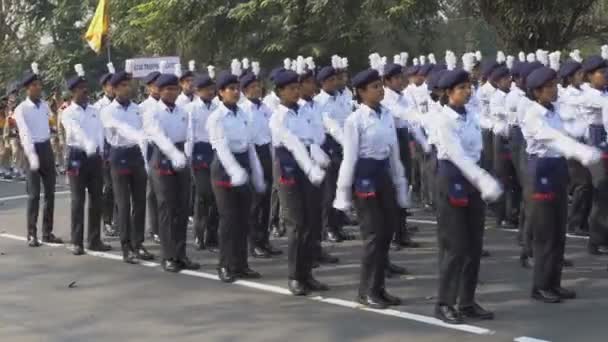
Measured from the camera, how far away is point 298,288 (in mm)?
8664

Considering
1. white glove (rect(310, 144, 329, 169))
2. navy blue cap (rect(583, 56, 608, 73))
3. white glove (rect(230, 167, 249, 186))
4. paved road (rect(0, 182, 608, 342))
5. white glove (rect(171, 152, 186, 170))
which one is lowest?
paved road (rect(0, 182, 608, 342))

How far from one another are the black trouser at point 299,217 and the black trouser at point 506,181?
4166 mm

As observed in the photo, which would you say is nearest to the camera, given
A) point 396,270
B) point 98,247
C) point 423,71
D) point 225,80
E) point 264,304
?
point 264,304

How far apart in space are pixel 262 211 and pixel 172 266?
55.3 inches

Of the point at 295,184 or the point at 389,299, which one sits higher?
the point at 295,184

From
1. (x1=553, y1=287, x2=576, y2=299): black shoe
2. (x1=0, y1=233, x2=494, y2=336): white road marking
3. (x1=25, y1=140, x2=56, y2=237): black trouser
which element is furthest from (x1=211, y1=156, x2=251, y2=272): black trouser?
(x1=25, y1=140, x2=56, y2=237): black trouser

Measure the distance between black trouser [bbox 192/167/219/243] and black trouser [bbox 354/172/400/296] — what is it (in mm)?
3118

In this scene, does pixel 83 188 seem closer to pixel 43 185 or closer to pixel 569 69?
pixel 43 185

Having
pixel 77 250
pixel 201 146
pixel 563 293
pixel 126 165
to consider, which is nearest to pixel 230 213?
pixel 201 146

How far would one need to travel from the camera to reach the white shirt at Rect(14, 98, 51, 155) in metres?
11.6

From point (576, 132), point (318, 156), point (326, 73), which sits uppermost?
point (326, 73)

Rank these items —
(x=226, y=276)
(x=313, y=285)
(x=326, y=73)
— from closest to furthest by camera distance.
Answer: (x=313, y=285), (x=226, y=276), (x=326, y=73)

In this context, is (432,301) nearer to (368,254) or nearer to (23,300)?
(368,254)

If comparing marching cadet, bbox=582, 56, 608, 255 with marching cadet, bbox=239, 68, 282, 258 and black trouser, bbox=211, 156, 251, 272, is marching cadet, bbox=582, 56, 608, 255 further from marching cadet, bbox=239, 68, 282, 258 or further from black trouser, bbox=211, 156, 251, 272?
black trouser, bbox=211, 156, 251, 272
